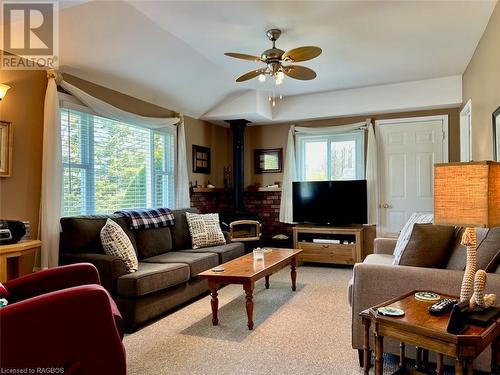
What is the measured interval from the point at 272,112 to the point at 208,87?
1.40 metres

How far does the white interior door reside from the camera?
5.12 m

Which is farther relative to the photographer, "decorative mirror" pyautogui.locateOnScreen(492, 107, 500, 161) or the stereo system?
"decorative mirror" pyautogui.locateOnScreen(492, 107, 500, 161)

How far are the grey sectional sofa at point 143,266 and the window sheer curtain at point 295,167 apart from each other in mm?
2010

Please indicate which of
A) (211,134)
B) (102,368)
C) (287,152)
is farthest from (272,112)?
(102,368)

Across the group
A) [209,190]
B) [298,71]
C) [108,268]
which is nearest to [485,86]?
[298,71]

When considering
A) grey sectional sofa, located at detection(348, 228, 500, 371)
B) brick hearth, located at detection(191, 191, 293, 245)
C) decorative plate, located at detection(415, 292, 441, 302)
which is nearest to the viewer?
decorative plate, located at detection(415, 292, 441, 302)

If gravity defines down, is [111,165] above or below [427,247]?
above

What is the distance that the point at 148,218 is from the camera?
12.9 ft

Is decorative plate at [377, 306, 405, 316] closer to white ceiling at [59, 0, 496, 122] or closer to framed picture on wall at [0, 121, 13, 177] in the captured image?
white ceiling at [59, 0, 496, 122]

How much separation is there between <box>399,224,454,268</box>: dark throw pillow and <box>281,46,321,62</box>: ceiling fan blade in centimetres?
162

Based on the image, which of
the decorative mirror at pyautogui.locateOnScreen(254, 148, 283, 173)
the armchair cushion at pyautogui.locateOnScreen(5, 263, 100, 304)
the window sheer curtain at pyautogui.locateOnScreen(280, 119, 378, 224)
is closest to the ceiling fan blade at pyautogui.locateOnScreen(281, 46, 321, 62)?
the armchair cushion at pyautogui.locateOnScreen(5, 263, 100, 304)

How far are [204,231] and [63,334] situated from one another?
2.89 m

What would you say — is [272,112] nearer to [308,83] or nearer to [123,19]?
[308,83]

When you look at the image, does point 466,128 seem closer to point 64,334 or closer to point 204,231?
point 204,231
